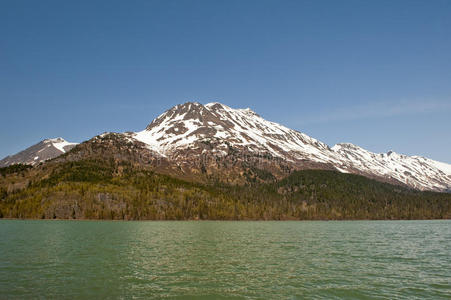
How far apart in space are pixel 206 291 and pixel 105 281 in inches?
528

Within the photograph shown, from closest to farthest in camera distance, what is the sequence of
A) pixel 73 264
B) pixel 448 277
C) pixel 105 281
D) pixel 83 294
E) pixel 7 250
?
pixel 83 294 → pixel 105 281 → pixel 448 277 → pixel 73 264 → pixel 7 250

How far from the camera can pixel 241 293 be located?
38125mm

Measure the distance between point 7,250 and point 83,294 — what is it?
143 ft

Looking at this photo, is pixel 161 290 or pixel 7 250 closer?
pixel 161 290

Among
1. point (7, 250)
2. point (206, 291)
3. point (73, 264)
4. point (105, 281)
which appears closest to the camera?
A: point (206, 291)

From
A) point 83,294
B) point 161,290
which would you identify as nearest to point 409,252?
point 161,290

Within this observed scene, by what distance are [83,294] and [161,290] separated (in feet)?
26.7

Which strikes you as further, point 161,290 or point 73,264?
point 73,264

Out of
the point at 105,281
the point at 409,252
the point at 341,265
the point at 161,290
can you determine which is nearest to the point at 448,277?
the point at 341,265

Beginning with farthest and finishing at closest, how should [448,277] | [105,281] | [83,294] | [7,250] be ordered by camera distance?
1. [7,250]
2. [448,277]
3. [105,281]
4. [83,294]

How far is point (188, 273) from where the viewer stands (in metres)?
49.0

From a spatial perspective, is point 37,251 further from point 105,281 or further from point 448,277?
point 448,277

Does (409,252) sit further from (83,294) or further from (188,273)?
(83,294)

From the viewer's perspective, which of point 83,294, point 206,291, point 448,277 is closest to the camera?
point 83,294
